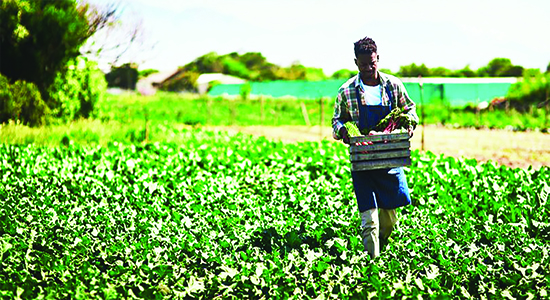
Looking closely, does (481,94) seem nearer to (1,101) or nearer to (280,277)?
(1,101)

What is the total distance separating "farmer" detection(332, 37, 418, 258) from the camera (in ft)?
16.6

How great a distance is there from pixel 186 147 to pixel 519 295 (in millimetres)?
8970

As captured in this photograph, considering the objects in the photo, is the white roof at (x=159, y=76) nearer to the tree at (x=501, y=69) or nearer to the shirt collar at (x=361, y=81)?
the tree at (x=501, y=69)

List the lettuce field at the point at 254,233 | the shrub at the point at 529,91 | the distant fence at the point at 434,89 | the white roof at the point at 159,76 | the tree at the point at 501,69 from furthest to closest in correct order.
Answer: the white roof at the point at 159,76, the tree at the point at 501,69, the distant fence at the point at 434,89, the shrub at the point at 529,91, the lettuce field at the point at 254,233

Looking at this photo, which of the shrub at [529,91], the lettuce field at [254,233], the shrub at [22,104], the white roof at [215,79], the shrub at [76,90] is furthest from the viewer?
the white roof at [215,79]

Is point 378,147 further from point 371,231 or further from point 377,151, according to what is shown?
point 371,231

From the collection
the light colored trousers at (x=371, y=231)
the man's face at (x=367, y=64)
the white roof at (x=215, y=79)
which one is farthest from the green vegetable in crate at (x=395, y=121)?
the white roof at (x=215, y=79)

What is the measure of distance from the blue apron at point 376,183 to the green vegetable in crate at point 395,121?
96 millimetres

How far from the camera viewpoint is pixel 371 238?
5062mm

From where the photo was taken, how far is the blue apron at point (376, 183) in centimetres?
509

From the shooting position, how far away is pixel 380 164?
4.96 meters

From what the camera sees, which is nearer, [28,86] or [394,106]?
[394,106]

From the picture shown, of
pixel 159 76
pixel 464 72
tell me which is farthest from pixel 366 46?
pixel 159 76

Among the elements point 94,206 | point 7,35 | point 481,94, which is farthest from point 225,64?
point 94,206
